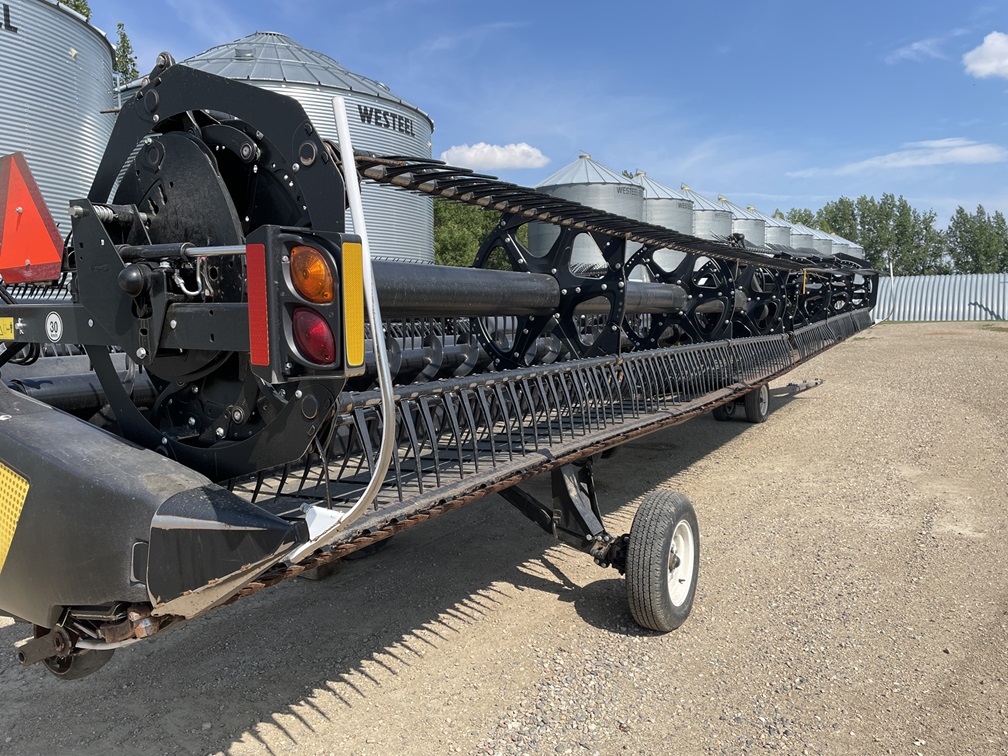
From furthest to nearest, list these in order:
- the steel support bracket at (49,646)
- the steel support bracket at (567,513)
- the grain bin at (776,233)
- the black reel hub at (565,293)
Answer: the grain bin at (776,233), the black reel hub at (565,293), the steel support bracket at (567,513), the steel support bracket at (49,646)

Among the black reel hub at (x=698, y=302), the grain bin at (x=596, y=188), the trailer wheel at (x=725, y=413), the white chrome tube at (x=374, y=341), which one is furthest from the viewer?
the grain bin at (x=596, y=188)

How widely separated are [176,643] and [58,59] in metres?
8.57

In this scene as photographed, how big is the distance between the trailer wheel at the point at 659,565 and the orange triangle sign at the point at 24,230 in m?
2.77

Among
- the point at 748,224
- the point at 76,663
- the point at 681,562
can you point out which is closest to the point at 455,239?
the point at 748,224

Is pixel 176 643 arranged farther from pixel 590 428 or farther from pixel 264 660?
pixel 590 428

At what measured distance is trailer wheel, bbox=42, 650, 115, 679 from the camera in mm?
2217

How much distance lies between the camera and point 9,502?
2010 mm

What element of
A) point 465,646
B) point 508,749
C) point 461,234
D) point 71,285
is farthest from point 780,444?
point 461,234

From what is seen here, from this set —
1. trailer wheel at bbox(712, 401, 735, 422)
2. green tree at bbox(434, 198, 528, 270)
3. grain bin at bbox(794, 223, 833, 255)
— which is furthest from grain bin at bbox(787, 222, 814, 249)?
trailer wheel at bbox(712, 401, 735, 422)

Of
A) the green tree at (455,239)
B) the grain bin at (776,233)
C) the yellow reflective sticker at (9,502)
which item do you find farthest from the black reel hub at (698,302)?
the grain bin at (776,233)

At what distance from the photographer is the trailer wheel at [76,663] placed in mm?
2217

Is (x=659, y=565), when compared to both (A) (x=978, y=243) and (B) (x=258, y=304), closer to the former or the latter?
(B) (x=258, y=304)

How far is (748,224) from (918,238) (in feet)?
166

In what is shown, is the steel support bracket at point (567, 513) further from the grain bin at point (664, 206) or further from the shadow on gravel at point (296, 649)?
the grain bin at point (664, 206)
